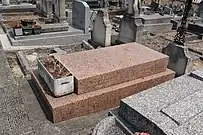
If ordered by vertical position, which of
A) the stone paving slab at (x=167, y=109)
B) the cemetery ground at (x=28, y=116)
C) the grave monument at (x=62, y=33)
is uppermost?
the grave monument at (x=62, y=33)

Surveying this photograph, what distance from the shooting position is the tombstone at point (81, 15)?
9.47 metres

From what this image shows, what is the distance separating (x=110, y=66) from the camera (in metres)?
5.37

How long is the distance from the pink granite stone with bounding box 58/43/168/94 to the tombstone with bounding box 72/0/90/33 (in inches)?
141

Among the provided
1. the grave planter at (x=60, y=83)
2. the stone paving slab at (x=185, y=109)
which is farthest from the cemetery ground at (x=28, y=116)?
the stone paving slab at (x=185, y=109)

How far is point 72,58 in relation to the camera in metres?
5.79

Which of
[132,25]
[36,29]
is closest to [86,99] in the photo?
[132,25]

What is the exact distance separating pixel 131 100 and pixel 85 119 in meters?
1.29

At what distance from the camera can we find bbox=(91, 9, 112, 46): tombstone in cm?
834

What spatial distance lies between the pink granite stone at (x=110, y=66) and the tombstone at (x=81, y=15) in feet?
11.7

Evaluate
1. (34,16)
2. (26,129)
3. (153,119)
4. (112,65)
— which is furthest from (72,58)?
(34,16)

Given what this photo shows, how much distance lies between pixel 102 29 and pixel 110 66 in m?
3.43

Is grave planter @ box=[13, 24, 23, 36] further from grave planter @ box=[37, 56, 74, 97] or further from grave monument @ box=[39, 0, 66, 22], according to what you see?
grave planter @ box=[37, 56, 74, 97]

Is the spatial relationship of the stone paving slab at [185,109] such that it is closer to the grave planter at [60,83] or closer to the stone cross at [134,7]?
the grave planter at [60,83]

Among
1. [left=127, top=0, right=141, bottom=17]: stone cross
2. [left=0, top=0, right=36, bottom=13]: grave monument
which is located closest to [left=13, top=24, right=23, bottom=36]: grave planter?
[left=127, top=0, right=141, bottom=17]: stone cross
